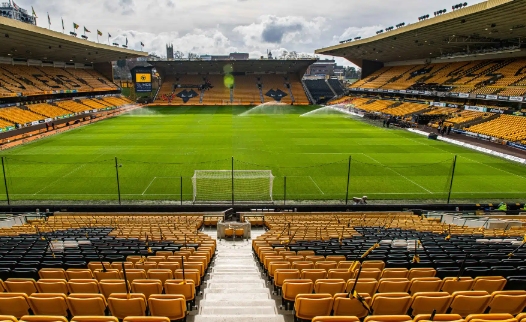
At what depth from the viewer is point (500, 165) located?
25844 mm

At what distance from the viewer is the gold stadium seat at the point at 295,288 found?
5527mm

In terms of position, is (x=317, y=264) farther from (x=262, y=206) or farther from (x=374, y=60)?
(x=374, y=60)

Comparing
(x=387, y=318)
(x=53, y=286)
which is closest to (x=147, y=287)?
(x=53, y=286)

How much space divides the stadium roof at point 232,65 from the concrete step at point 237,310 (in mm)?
75833

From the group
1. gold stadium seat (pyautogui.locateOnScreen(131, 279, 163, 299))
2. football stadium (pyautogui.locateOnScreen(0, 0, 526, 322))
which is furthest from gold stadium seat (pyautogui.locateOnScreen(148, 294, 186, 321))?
gold stadium seat (pyautogui.locateOnScreen(131, 279, 163, 299))

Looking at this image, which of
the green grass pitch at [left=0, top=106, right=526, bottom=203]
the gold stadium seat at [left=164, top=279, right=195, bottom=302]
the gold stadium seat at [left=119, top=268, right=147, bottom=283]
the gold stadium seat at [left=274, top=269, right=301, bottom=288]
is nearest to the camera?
the gold stadium seat at [left=164, top=279, right=195, bottom=302]

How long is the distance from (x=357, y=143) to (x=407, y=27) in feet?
63.5

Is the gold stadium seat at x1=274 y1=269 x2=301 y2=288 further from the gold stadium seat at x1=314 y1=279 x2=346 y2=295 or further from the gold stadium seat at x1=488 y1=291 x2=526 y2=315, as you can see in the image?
the gold stadium seat at x1=488 y1=291 x2=526 y2=315

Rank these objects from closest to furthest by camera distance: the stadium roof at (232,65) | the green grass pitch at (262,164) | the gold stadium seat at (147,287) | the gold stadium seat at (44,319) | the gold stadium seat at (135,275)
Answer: the gold stadium seat at (44,319)
the gold stadium seat at (147,287)
the gold stadium seat at (135,275)
the green grass pitch at (262,164)
the stadium roof at (232,65)

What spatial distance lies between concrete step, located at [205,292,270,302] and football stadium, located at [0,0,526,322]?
6 cm

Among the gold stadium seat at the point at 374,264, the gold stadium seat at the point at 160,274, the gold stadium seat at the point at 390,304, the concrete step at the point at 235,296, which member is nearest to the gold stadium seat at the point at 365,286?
the gold stadium seat at the point at 390,304

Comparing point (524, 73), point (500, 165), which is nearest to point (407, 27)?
point (524, 73)

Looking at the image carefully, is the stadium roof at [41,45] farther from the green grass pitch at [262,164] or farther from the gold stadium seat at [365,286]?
the gold stadium seat at [365,286]

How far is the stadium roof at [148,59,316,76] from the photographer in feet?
258
